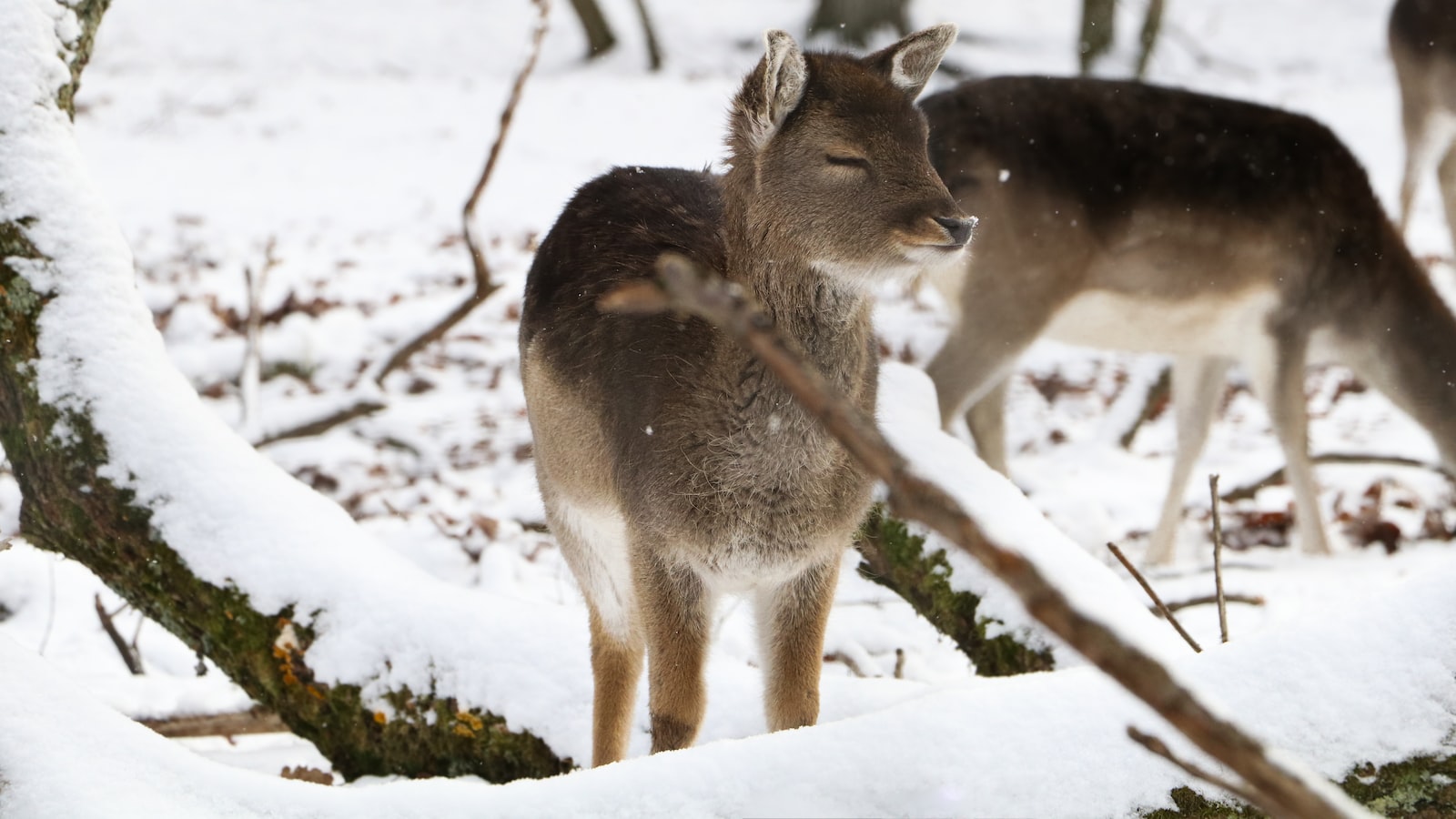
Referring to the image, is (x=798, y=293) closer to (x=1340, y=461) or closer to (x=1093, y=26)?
(x=1340, y=461)

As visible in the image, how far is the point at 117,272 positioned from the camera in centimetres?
319

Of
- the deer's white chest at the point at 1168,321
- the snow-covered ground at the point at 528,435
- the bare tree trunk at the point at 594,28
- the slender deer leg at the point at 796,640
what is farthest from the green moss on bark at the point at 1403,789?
the bare tree trunk at the point at 594,28

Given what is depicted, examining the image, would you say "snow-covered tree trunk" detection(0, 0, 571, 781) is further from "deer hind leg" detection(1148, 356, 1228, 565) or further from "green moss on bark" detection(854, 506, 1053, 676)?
"deer hind leg" detection(1148, 356, 1228, 565)

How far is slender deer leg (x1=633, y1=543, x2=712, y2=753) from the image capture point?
8.87 feet

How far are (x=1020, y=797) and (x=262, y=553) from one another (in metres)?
1.99

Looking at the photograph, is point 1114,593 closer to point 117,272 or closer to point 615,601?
point 615,601

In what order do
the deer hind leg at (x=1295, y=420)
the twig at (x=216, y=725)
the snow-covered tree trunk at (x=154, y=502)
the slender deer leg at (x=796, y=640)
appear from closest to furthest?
the slender deer leg at (x=796, y=640) < the snow-covered tree trunk at (x=154, y=502) < the twig at (x=216, y=725) < the deer hind leg at (x=1295, y=420)

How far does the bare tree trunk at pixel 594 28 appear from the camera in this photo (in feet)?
70.5

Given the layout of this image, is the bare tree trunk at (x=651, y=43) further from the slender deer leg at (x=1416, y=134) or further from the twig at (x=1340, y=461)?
the twig at (x=1340, y=461)

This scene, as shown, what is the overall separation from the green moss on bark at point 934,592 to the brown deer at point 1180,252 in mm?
2455

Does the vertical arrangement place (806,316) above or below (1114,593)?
above

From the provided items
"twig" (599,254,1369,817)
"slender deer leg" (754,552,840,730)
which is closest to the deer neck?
"slender deer leg" (754,552,840,730)

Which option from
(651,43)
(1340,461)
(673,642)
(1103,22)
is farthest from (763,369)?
(651,43)

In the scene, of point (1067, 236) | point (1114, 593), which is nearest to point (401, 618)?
point (1114, 593)
